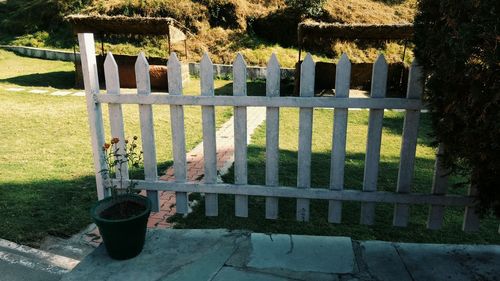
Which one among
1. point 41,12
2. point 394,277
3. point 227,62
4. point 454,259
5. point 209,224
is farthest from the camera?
point 41,12

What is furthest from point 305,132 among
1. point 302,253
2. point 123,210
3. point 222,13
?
point 222,13

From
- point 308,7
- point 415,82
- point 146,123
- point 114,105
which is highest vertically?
point 308,7

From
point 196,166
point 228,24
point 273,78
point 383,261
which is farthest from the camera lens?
point 228,24

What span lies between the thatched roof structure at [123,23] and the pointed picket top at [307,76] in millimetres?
10039

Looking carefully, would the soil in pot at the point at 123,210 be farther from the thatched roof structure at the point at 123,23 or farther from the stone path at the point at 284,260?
the thatched roof structure at the point at 123,23

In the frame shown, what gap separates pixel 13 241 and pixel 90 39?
6.07 feet

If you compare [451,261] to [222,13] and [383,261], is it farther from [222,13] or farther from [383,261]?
[222,13]

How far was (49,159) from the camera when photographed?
564 cm

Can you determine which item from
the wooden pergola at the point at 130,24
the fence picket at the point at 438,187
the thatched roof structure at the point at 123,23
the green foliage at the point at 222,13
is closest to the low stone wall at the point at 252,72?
the wooden pergola at the point at 130,24

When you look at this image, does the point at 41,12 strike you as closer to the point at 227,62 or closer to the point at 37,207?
the point at 227,62

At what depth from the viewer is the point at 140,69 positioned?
10.6ft

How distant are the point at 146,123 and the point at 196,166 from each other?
211 centimetres

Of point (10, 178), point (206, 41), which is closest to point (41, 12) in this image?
point (206, 41)

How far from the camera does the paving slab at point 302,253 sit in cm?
275
